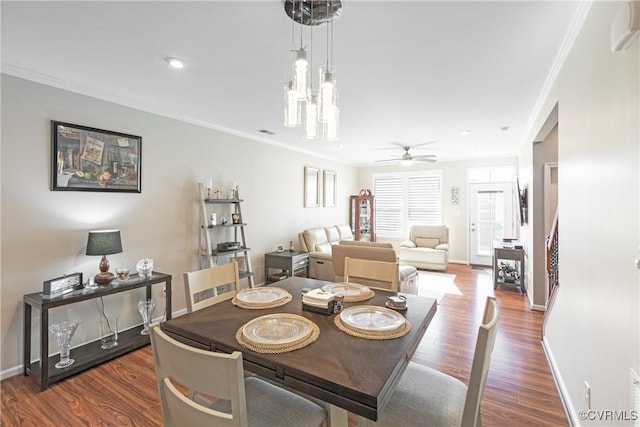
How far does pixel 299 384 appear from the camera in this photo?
3.59ft

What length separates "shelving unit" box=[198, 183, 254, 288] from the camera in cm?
376

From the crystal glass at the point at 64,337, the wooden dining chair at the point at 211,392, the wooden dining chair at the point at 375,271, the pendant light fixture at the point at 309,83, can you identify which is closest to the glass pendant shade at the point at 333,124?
the pendant light fixture at the point at 309,83

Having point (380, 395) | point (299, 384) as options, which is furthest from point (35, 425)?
point (380, 395)

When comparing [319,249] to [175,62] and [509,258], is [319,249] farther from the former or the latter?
[175,62]

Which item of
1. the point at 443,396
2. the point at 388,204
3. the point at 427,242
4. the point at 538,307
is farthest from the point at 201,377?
the point at 388,204

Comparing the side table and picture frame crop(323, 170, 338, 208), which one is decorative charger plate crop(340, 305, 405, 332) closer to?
the side table

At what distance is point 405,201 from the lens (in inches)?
303

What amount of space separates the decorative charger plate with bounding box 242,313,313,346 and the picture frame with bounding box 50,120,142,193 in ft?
7.94

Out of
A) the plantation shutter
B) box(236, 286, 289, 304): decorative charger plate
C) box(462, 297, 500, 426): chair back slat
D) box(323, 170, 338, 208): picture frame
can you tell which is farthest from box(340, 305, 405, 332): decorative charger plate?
the plantation shutter

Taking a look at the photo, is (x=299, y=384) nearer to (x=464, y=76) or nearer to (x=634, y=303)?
(x=634, y=303)

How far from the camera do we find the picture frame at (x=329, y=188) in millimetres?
6745

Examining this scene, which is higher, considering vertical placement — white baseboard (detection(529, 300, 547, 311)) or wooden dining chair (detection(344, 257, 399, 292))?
wooden dining chair (detection(344, 257, 399, 292))

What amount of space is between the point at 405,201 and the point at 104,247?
262 inches

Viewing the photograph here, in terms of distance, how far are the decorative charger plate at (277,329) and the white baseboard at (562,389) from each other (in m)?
1.87
